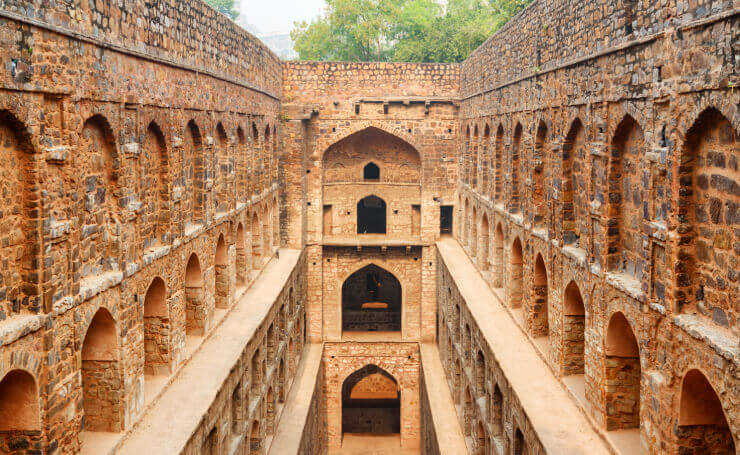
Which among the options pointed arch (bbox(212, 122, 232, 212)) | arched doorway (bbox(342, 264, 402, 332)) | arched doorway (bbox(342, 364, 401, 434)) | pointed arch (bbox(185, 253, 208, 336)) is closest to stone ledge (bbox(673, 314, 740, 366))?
pointed arch (bbox(185, 253, 208, 336))

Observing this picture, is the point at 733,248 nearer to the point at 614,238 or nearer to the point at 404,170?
the point at 614,238

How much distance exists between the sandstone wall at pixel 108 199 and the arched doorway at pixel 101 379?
1cm

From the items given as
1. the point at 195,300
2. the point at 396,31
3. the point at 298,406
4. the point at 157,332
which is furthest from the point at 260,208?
the point at 396,31

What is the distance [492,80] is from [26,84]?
1029cm

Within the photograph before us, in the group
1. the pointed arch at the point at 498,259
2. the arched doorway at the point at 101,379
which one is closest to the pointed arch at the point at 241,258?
the pointed arch at the point at 498,259

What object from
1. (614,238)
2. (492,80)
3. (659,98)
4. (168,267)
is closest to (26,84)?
(168,267)

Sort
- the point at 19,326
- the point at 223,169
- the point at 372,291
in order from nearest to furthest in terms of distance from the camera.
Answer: the point at 19,326, the point at 223,169, the point at 372,291

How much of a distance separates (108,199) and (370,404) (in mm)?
16351

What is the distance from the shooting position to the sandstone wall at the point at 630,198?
5316 millimetres

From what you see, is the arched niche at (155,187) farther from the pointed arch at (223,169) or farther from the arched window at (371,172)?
the arched window at (371,172)

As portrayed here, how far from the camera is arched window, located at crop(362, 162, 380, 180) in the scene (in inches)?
828

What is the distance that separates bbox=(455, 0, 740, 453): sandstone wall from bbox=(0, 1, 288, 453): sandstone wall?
4680 millimetres

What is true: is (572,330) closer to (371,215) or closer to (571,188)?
(571,188)

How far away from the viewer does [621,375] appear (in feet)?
24.7
